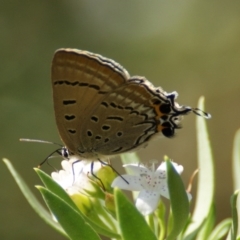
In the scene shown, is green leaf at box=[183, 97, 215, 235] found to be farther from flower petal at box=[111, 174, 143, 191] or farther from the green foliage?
flower petal at box=[111, 174, 143, 191]

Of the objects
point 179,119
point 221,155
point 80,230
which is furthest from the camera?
point 221,155

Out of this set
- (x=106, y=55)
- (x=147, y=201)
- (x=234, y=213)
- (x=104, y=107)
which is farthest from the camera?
(x=106, y=55)

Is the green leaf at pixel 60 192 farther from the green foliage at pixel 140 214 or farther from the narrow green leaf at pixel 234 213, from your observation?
the narrow green leaf at pixel 234 213

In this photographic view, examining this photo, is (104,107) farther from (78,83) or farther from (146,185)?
(146,185)

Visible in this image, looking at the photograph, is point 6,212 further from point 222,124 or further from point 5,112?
point 222,124

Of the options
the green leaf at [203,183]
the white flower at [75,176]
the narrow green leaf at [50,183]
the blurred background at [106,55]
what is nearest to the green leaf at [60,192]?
the narrow green leaf at [50,183]

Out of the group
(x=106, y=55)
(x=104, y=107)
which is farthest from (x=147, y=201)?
(x=106, y=55)

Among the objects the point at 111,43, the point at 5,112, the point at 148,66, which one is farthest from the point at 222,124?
the point at 5,112

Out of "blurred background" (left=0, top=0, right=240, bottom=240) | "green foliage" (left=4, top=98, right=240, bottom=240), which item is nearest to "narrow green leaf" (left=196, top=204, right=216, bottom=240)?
"green foliage" (left=4, top=98, right=240, bottom=240)
